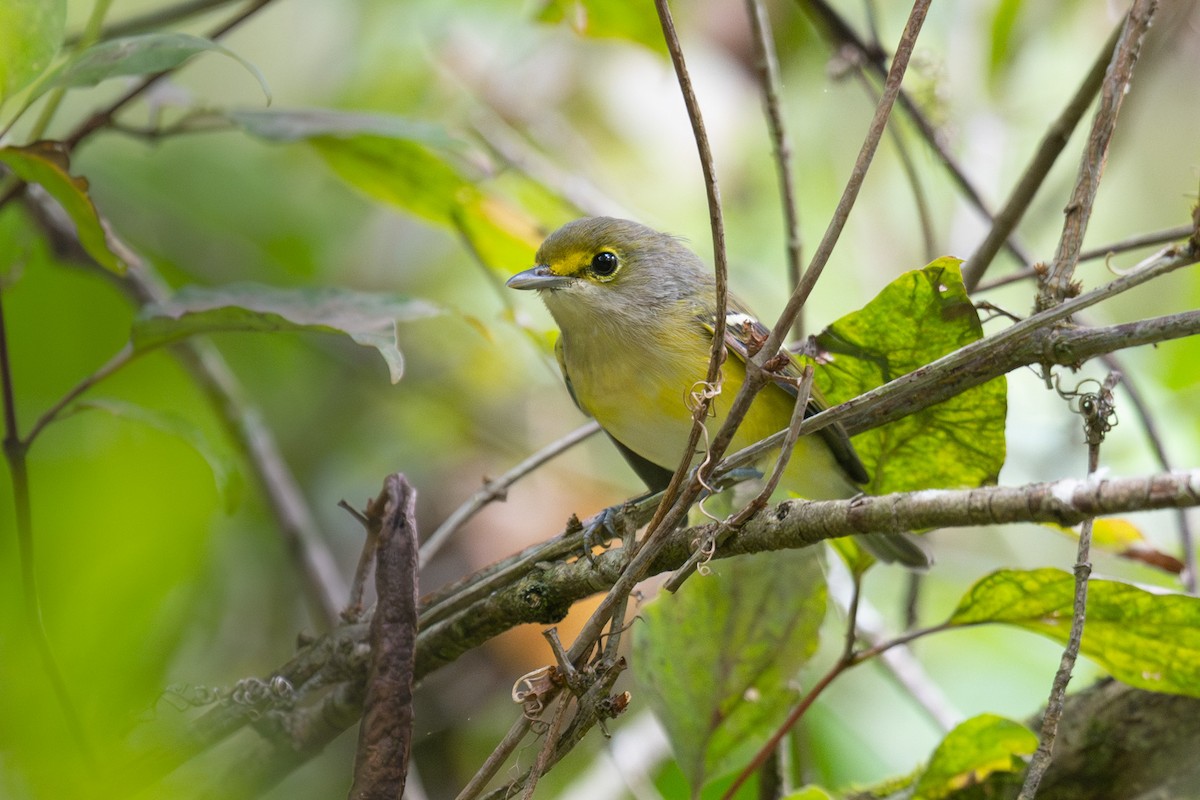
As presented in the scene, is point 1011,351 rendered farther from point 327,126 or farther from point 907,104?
point 327,126

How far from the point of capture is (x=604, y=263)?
2.84 metres

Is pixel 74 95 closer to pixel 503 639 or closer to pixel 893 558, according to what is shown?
pixel 503 639

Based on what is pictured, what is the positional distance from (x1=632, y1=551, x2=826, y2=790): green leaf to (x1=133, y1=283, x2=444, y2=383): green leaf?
711mm

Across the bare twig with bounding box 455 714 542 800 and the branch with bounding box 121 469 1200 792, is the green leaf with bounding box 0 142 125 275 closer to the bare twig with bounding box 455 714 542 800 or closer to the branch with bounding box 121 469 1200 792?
the branch with bounding box 121 469 1200 792

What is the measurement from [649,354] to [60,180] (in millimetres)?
1289

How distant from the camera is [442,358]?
442 cm

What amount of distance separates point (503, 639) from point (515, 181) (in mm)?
1596

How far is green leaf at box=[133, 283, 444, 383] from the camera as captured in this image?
1884 millimetres

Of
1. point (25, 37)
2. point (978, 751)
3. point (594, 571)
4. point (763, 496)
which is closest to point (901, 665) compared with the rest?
point (978, 751)

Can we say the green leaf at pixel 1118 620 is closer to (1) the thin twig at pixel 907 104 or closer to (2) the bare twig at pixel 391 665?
(2) the bare twig at pixel 391 665

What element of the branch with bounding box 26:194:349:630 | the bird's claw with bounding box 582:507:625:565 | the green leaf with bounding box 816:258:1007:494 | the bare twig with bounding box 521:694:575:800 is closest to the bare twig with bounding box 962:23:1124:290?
the green leaf with bounding box 816:258:1007:494

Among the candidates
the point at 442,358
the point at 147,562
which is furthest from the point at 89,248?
the point at 442,358

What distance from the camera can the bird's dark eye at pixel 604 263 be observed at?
2.82m

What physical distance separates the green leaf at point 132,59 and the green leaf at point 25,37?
4 cm
